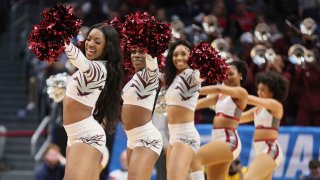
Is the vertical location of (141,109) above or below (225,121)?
above

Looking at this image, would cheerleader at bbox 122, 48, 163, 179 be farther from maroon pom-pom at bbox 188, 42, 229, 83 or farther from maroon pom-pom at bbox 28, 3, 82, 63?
maroon pom-pom at bbox 28, 3, 82, 63

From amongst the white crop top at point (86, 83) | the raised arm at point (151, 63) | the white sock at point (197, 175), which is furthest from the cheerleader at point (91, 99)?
the white sock at point (197, 175)

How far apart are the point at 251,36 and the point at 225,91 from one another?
4993 millimetres

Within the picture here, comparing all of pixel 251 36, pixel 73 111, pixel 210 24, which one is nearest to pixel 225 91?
pixel 73 111

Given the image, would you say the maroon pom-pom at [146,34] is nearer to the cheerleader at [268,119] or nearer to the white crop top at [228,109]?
the white crop top at [228,109]

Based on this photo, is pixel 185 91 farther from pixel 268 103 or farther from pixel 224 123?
pixel 268 103

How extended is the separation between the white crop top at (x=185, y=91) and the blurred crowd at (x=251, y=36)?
2431mm

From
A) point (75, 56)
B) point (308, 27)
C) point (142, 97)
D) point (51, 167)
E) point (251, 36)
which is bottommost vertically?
point (51, 167)

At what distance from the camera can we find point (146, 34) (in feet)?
26.1

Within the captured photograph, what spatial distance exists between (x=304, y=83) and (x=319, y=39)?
6.64 ft

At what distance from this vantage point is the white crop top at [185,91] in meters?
8.87

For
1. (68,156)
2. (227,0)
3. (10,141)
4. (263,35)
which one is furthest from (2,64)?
(68,156)

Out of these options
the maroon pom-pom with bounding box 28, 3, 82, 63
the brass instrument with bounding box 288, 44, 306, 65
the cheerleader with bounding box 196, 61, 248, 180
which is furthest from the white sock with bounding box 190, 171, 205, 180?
the brass instrument with bounding box 288, 44, 306, 65

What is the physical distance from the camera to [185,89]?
8891mm
